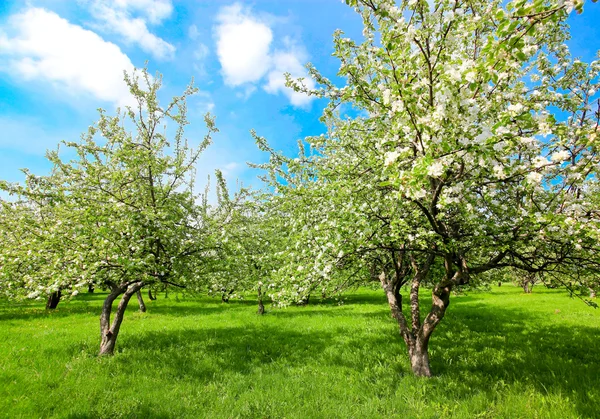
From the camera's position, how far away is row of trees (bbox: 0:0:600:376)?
4.43 meters

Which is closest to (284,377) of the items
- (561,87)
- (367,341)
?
(367,341)

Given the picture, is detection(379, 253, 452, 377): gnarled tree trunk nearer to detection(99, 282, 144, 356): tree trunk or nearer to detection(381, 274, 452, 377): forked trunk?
detection(381, 274, 452, 377): forked trunk

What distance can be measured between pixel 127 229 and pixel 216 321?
495 inches

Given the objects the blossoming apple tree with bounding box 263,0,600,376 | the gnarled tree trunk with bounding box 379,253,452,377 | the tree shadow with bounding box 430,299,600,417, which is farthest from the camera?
the gnarled tree trunk with bounding box 379,253,452,377

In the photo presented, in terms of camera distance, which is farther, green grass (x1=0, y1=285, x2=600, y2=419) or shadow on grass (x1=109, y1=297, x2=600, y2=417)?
shadow on grass (x1=109, y1=297, x2=600, y2=417)

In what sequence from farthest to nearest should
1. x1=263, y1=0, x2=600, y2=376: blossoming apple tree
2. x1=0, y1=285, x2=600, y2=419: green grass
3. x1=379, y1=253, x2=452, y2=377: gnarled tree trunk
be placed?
x1=379, y1=253, x2=452, y2=377: gnarled tree trunk
x1=0, y1=285, x2=600, y2=419: green grass
x1=263, y1=0, x2=600, y2=376: blossoming apple tree

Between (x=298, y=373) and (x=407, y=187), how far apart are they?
8.09 meters

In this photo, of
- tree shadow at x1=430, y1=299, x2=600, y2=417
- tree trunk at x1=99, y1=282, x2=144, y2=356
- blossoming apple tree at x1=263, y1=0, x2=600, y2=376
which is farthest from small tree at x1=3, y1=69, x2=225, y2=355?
tree shadow at x1=430, y1=299, x2=600, y2=417

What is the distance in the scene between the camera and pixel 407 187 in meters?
4.56

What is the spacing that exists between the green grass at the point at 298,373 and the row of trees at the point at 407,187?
1.63 m

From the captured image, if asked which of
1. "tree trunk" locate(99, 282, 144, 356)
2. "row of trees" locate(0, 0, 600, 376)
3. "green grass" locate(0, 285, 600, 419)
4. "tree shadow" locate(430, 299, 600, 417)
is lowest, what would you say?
"tree shadow" locate(430, 299, 600, 417)

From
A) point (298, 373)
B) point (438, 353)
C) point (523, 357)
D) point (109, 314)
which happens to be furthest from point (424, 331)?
point (109, 314)

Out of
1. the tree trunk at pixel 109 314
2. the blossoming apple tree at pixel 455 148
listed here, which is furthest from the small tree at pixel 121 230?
the blossoming apple tree at pixel 455 148

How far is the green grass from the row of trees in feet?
5.33
